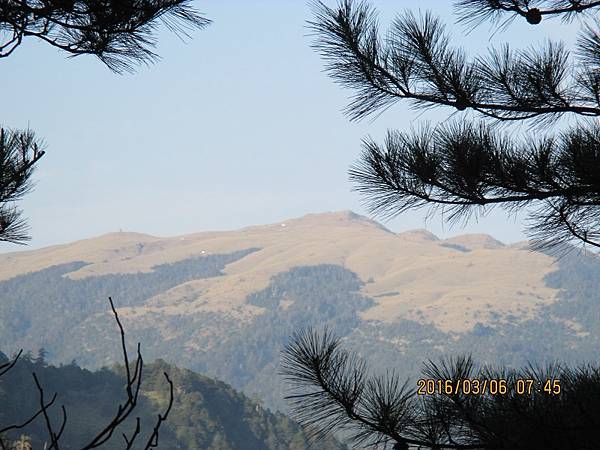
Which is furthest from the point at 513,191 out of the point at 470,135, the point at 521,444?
the point at 521,444

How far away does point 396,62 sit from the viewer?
482 centimetres

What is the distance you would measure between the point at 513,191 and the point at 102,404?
305 ft

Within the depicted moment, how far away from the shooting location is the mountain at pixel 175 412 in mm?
87562
